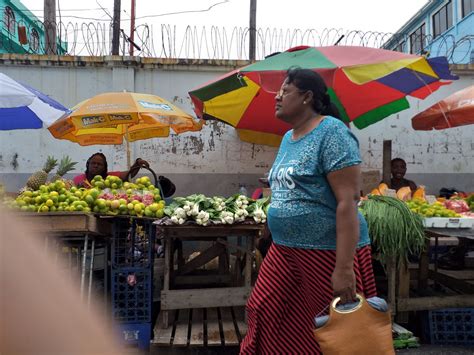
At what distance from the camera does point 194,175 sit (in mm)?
7473

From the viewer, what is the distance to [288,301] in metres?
2.34

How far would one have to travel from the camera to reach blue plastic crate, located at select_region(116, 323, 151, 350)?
144 inches

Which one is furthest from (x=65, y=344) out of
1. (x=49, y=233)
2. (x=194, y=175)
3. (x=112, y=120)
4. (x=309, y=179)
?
(x=194, y=175)

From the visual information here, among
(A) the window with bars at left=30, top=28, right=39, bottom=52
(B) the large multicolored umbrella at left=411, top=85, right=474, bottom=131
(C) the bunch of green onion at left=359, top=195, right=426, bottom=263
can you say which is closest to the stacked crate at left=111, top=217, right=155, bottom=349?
(C) the bunch of green onion at left=359, top=195, right=426, bottom=263

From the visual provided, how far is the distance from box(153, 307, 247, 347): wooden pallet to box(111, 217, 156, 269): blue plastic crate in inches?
24.3

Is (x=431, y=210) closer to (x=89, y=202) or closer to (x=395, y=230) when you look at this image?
(x=395, y=230)

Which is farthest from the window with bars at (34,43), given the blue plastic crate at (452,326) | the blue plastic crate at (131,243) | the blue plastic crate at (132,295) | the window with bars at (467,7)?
the window with bars at (467,7)

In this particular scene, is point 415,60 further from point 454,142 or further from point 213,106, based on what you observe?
point 454,142

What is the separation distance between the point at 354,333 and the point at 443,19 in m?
18.8

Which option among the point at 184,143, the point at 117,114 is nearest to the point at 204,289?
the point at 117,114

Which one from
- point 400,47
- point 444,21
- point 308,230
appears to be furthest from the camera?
point 444,21

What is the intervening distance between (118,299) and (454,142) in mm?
6499

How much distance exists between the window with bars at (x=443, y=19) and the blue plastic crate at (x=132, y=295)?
16.7m

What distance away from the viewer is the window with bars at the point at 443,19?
1684cm
